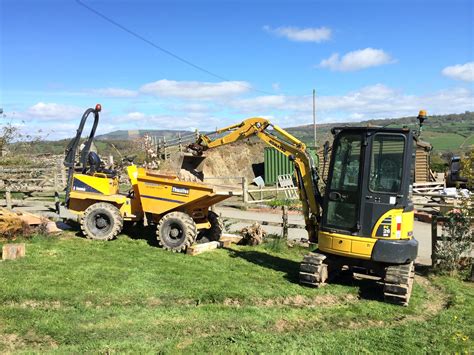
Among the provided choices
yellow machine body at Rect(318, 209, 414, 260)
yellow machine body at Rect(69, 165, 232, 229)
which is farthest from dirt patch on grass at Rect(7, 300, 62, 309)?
yellow machine body at Rect(318, 209, 414, 260)

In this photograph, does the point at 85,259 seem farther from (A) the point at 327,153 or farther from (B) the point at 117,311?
(A) the point at 327,153

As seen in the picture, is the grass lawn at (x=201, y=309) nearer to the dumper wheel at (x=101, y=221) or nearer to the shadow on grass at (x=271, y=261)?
the shadow on grass at (x=271, y=261)

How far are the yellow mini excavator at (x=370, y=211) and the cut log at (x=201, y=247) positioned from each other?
2780 millimetres

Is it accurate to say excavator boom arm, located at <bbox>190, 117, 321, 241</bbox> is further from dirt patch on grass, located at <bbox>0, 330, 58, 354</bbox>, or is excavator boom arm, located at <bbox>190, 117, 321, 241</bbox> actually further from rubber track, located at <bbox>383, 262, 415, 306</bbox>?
dirt patch on grass, located at <bbox>0, 330, 58, 354</bbox>

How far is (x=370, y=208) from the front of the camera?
23.9 ft

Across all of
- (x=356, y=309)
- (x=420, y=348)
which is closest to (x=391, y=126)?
(x=356, y=309)

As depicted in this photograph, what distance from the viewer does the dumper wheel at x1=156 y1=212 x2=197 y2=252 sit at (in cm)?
964

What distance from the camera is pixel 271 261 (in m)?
9.55

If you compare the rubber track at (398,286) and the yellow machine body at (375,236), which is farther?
the yellow machine body at (375,236)

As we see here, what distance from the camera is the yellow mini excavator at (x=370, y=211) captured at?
718 cm

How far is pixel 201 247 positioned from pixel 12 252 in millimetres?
3825

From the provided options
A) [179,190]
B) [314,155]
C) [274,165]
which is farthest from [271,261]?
[274,165]

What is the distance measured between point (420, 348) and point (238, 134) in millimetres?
6137

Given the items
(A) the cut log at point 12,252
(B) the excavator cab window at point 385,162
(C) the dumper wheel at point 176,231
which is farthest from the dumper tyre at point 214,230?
(B) the excavator cab window at point 385,162
